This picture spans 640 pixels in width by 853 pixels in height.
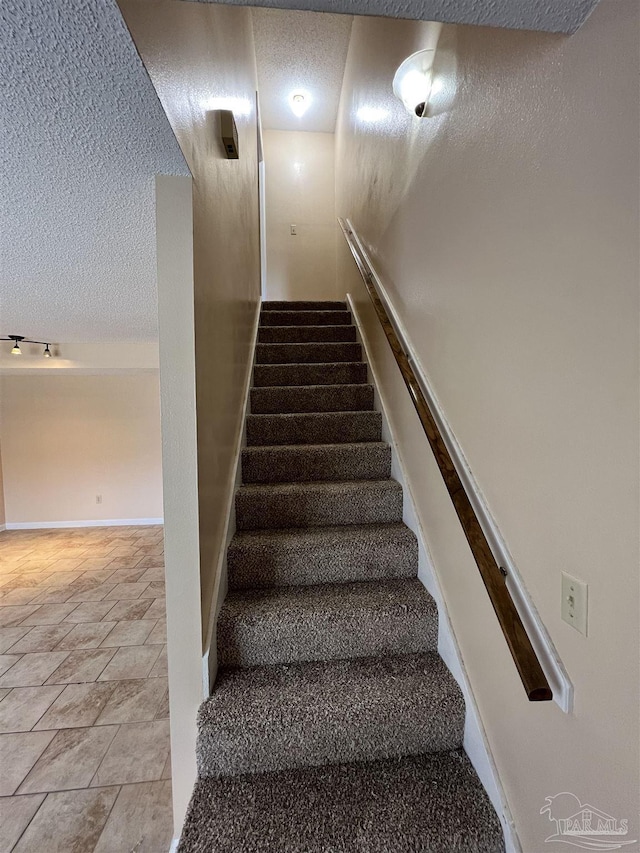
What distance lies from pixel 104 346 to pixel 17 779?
397 cm

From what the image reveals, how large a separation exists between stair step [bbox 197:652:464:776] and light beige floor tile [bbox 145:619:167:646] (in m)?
1.72

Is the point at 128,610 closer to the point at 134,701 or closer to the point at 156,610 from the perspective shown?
the point at 156,610

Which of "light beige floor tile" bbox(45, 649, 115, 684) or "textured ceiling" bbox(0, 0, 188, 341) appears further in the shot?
"light beige floor tile" bbox(45, 649, 115, 684)

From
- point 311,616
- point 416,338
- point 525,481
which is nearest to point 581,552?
point 525,481

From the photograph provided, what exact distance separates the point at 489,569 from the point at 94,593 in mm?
3644

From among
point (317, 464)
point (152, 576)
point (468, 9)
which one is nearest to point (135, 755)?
point (317, 464)

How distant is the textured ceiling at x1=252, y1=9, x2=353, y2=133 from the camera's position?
2.99 meters

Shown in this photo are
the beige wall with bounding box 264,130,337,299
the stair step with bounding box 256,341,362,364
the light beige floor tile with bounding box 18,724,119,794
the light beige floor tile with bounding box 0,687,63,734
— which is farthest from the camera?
the beige wall with bounding box 264,130,337,299

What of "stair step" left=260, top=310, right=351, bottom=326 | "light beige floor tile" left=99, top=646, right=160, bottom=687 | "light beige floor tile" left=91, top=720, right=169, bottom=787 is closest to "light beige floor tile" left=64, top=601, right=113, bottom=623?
"light beige floor tile" left=99, top=646, right=160, bottom=687

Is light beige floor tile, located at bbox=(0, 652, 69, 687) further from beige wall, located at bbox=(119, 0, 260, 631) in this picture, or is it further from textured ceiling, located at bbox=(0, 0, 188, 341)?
textured ceiling, located at bbox=(0, 0, 188, 341)

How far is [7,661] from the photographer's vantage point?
2467 millimetres

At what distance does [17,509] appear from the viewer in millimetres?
5586

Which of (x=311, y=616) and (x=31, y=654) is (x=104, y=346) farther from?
(x=311, y=616)

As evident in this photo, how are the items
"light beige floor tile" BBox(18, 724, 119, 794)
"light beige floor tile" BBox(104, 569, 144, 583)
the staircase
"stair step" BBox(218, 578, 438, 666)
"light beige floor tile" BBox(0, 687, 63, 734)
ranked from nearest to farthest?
1. the staircase
2. "stair step" BBox(218, 578, 438, 666)
3. "light beige floor tile" BBox(18, 724, 119, 794)
4. "light beige floor tile" BBox(0, 687, 63, 734)
5. "light beige floor tile" BBox(104, 569, 144, 583)
